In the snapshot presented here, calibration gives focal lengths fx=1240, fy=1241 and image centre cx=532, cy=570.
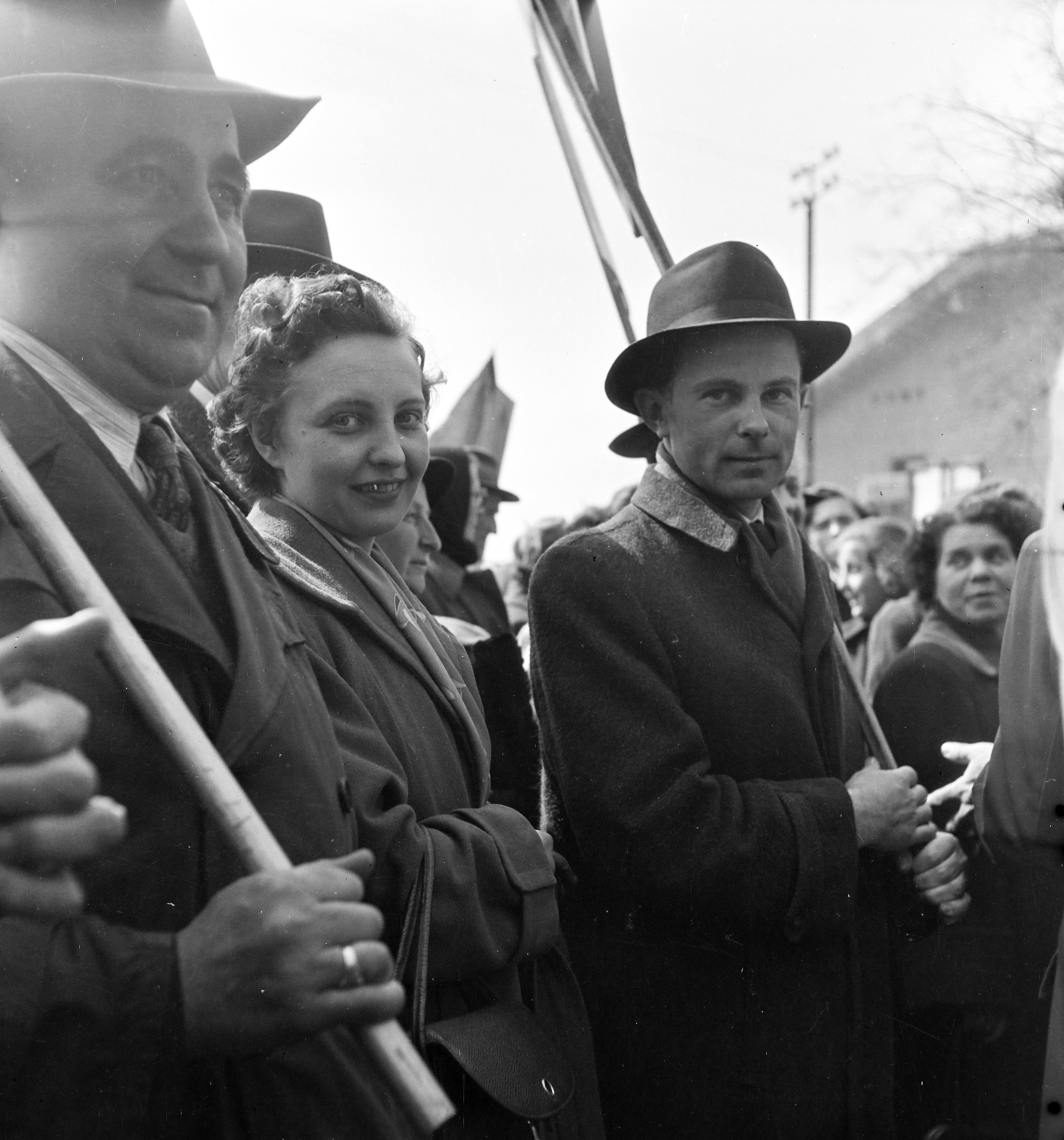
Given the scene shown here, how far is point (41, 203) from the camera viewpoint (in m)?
1.29

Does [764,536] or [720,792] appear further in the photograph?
[764,536]

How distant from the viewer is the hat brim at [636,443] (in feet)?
8.18

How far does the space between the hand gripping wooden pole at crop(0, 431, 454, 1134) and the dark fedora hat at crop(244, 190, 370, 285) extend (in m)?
0.81

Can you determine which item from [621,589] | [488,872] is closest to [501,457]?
[621,589]

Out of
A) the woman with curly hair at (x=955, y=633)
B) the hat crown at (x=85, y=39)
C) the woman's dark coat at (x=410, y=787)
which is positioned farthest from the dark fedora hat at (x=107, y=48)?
the woman with curly hair at (x=955, y=633)

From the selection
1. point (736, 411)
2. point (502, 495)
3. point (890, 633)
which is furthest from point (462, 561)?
point (736, 411)

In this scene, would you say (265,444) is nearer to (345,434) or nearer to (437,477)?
(345,434)

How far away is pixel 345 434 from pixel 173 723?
0.83 metres

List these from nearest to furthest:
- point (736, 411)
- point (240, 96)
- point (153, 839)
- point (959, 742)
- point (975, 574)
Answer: point (153, 839), point (240, 96), point (736, 411), point (959, 742), point (975, 574)

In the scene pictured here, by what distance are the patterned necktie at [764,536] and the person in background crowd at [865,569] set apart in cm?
202

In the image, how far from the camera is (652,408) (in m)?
2.33

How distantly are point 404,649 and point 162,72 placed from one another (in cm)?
82

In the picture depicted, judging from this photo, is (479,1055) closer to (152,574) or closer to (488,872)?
(488,872)

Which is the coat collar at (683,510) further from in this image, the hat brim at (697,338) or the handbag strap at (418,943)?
the handbag strap at (418,943)
